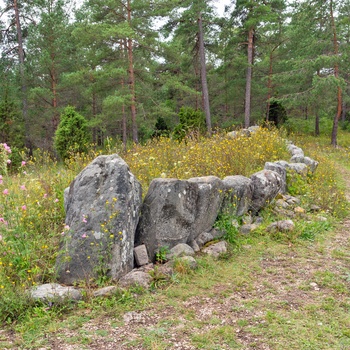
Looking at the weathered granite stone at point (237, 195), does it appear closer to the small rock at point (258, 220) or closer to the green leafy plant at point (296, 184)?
the small rock at point (258, 220)

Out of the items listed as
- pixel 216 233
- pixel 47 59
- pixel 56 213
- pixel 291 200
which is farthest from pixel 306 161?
pixel 47 59

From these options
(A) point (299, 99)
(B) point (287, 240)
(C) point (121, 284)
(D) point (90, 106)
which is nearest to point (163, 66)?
(D) point (90, 106)

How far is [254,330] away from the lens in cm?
285

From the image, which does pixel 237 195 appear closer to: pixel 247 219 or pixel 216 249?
pixel 247 219

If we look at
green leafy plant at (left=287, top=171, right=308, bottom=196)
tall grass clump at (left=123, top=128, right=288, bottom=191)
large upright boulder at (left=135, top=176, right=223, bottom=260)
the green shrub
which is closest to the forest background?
the green shrub

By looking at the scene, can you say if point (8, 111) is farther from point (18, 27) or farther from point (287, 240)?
point (287, 240)

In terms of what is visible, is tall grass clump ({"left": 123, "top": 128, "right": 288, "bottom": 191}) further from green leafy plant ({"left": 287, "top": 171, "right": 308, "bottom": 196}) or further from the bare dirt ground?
→ the bare dirt ground

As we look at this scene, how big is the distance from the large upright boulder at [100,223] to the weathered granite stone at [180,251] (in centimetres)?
56

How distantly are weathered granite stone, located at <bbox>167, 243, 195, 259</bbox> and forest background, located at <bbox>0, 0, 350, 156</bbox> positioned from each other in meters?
8.19

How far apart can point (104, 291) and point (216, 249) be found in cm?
175

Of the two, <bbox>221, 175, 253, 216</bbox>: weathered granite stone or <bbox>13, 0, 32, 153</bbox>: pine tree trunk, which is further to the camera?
<bbox>13, 0, 32, 153</bbox>: pine tree trunk

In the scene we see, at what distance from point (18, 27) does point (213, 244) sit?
20.6 metres

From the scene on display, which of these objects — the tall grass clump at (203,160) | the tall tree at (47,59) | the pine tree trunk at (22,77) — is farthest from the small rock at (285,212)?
the pine tree trunk at (22,77)

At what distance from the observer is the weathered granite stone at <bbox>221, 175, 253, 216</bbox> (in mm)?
5043
